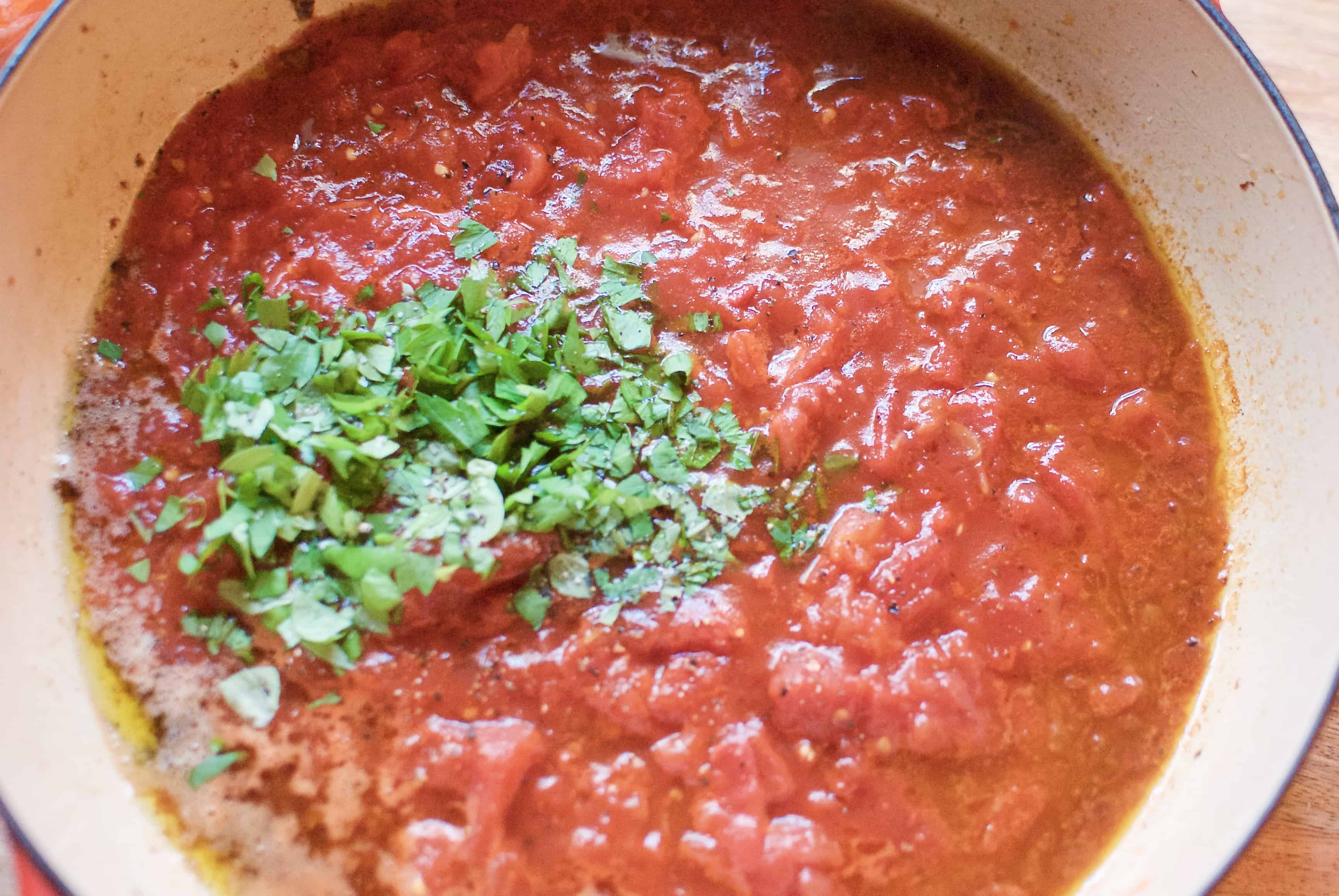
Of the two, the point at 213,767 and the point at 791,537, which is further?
the point at 791,537

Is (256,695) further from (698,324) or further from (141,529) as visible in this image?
(698,324)

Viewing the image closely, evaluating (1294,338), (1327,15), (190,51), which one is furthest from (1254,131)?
(190,51)

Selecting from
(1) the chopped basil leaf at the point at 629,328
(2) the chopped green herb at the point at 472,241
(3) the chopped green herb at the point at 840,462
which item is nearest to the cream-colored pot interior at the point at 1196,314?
(2) the chopped green herb at the point at 472,241

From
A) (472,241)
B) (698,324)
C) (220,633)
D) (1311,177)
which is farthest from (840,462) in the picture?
(220,633)

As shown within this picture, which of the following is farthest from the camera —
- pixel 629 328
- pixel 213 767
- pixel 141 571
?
pixel 629 328

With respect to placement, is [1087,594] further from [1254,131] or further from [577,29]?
[577,29]

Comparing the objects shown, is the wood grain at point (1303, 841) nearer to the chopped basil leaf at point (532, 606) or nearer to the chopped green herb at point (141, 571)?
the chopped basil leaf at point (532, 606)

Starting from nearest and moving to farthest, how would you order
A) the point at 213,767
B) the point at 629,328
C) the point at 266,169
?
1. the point at 213,767
2. the point at 629,328
3. the point at 266,169
